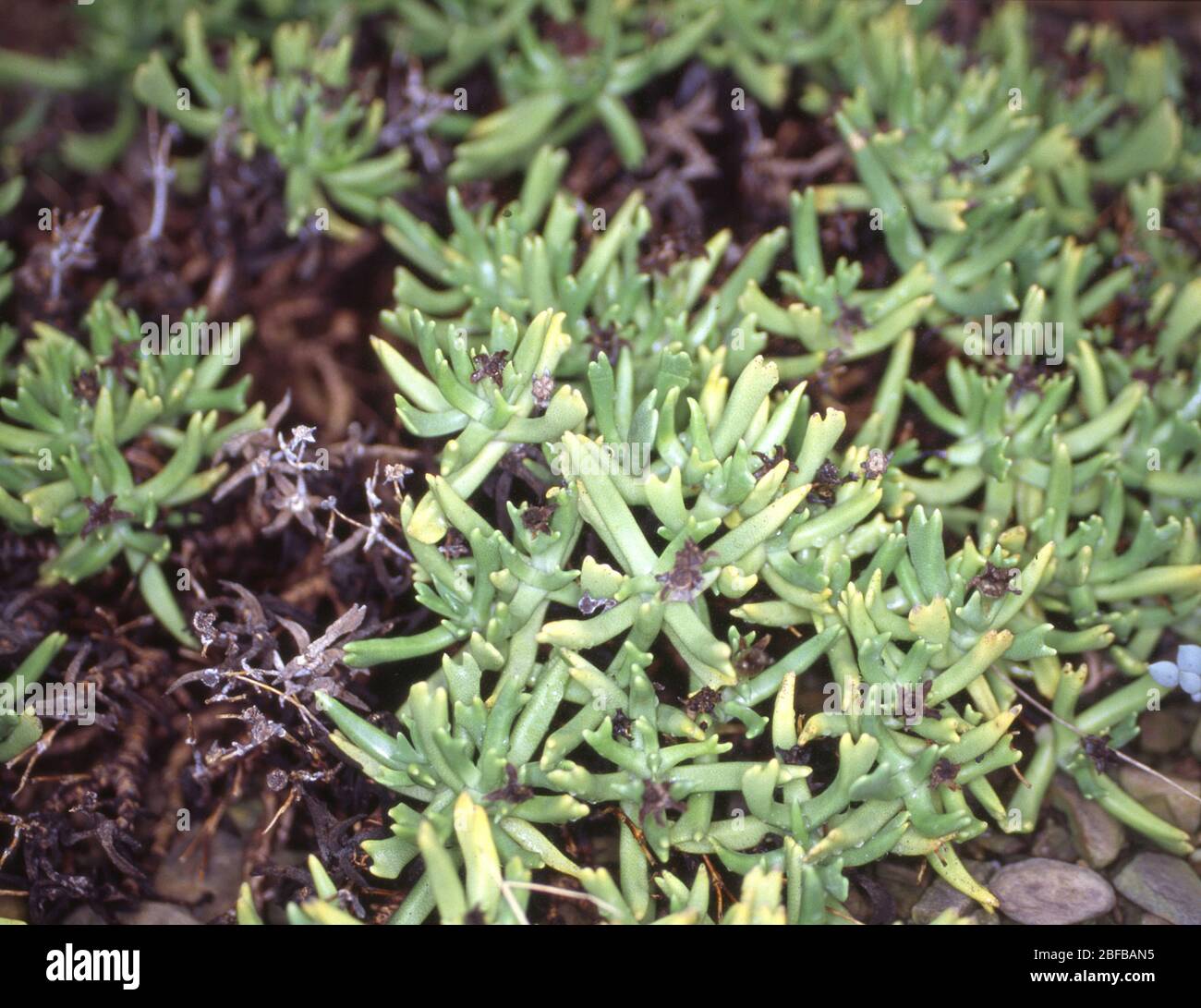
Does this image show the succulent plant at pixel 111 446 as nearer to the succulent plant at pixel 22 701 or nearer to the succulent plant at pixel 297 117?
the succulent plant at pixel 22 701

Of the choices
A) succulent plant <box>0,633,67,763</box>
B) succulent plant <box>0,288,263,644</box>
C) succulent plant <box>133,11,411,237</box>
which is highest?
succulent plant <box>133,11,411,237</box>

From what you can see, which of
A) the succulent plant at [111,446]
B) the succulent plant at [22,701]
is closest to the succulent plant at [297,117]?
the succulent plant at [111,446]

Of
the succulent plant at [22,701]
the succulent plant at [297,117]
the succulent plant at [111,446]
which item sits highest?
the succulent plant at [297,117]

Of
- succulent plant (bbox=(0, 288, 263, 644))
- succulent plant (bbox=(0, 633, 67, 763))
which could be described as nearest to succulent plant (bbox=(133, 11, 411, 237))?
succulent plant (bbox=(0, 288, 263, 644))

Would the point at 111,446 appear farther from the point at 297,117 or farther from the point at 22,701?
the point at 297,117

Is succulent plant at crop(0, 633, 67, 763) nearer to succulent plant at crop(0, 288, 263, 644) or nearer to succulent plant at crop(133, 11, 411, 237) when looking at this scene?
succulent plant at crop(0, 288, 263, 644)

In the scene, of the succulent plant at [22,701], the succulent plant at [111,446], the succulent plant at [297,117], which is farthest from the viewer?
the succulent plant at [297,117]

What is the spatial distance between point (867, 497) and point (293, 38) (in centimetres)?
198

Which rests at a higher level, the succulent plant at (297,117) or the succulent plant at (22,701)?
the succulent plant at (297,117)

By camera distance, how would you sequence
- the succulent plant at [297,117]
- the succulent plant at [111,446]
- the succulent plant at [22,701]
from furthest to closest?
the succulent plant at [297,117], the succulent plant at [111,446], the succulent plant at [22,701]

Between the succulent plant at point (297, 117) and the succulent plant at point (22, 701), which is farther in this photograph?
the succulent plant at point (297, 117)

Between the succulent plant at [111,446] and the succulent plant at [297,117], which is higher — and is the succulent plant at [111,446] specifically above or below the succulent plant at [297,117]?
below
